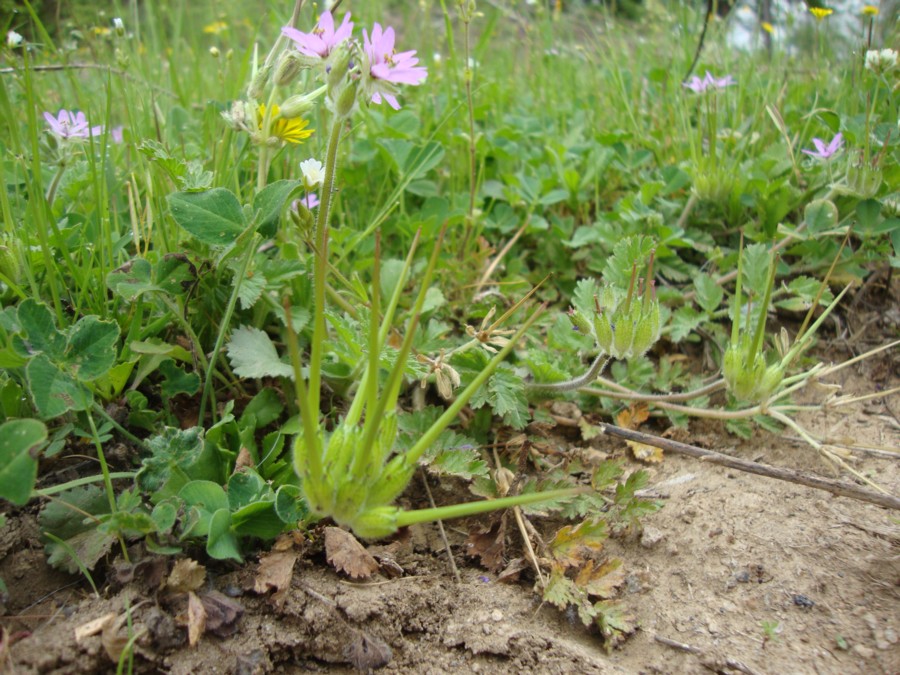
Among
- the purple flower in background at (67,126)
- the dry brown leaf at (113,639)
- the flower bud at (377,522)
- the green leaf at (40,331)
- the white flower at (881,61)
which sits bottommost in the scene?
the dry brown leaf at (113,639)

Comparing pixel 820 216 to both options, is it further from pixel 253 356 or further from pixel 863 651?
pixel 253 356

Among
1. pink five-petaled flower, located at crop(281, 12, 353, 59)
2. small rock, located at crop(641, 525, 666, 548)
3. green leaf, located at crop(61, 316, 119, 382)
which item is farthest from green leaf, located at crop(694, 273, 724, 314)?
green leaf, located at crop(61, 316, 119, 382)

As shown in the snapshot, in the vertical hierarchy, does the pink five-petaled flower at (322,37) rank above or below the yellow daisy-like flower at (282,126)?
above

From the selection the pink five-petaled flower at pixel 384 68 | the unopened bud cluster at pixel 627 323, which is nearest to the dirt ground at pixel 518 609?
the unopened bud cluster at pixel 627 323

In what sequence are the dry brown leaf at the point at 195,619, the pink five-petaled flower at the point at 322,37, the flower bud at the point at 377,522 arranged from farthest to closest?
the pink five-petaled flower at the point at 322,37, the dry brown leaf at the point at 195,619, the flower bud at the point at 377,522

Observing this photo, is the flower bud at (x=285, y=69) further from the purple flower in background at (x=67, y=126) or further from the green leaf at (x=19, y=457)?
the green leaf at (x=19, y=457)

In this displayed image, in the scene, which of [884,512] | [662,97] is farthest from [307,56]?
[662,97]
